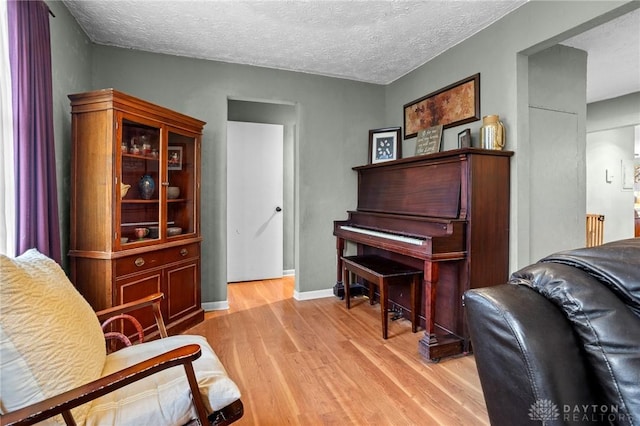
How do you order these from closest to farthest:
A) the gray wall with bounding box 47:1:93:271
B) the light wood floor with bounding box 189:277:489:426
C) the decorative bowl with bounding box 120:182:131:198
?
the light wood floor with bounding box 189:277:489:426
the gray wall with bounding box 47:1:93:271
the decorative bowl with bounding box 120:182:131:198

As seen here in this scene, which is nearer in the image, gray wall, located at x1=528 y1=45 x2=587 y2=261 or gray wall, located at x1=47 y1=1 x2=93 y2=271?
gray wall, located at x1=47 y1=1 x2=93 y2=271

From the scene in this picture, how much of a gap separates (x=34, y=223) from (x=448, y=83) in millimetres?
3255

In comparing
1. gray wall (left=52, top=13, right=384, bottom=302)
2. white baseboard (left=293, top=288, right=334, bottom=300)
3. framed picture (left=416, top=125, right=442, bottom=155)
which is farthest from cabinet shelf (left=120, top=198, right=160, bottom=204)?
framed picture (left=416, top=125, right=442, bottom=155)

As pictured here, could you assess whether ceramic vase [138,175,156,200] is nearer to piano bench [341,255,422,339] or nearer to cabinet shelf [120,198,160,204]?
cabinet shelf [120,198,160,204]

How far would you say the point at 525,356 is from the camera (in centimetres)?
69

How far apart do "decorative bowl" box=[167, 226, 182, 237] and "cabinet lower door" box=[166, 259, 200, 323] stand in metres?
0.27

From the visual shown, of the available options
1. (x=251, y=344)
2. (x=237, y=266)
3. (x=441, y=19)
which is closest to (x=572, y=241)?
(x=441, y=19)

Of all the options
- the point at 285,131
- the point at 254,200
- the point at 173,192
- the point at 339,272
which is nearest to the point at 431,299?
the point at 339,272

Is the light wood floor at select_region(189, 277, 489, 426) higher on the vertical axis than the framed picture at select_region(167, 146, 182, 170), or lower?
lower

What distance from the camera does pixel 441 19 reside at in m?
2.49

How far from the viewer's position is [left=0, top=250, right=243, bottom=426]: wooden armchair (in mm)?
932

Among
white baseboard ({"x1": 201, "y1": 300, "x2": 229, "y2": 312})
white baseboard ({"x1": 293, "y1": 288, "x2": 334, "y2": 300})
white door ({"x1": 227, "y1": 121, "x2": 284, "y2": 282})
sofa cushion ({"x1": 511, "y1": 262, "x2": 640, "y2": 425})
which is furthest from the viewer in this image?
white door ({"x1": 227, "y1": 121, "x2": 284, "y2": 282})

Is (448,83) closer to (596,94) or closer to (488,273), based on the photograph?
(488,273)

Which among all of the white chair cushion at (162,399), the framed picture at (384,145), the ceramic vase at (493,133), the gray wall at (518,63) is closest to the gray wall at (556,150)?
the gray wall at (518,63)
